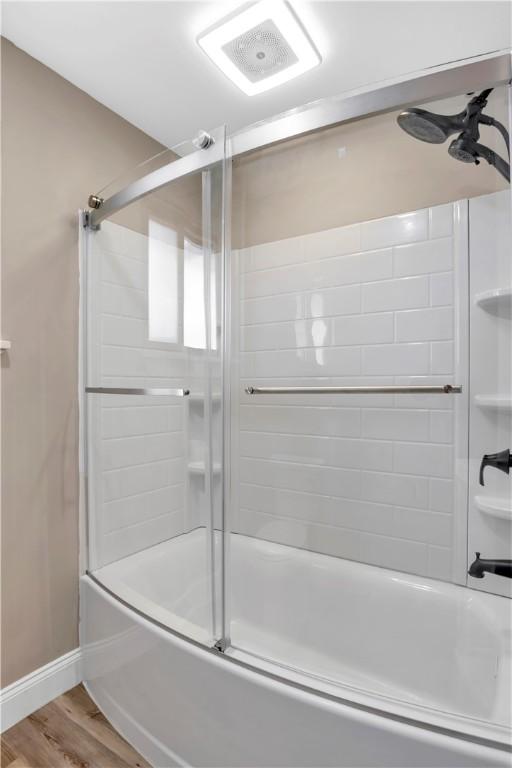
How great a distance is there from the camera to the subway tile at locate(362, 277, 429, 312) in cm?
144

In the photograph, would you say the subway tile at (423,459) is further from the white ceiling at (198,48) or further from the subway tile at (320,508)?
the white ceiling at (198,48)

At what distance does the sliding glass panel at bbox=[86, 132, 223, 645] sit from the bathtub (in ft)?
0.06

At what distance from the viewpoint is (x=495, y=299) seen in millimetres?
1233

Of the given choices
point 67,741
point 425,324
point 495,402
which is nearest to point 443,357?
point 425,324

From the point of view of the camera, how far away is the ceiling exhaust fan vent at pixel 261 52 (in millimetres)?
1555

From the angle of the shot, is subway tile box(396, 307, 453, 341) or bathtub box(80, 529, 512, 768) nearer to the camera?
bathtub box(80, 529, 512, 768)

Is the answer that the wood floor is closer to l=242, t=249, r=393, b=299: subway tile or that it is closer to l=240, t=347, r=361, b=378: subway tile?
l=240, t=347, r=361, b=378: subway tile

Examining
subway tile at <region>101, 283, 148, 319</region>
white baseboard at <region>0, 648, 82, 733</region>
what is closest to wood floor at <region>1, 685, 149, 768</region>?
white baseboard at <region>0, 648, 82, 733</region>

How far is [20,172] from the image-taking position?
5.58 feet

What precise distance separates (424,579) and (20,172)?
2056 millimetres

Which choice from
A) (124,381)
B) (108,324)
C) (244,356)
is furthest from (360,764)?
(108,324)

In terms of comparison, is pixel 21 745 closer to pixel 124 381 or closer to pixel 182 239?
pixel 124 381

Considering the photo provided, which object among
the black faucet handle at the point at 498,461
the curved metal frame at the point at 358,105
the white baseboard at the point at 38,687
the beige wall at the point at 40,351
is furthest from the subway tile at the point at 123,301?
the white baseboard at the point at 38,687

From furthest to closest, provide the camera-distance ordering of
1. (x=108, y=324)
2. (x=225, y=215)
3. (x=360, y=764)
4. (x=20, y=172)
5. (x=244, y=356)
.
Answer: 1. (x=108, y=324)
2. (x=20, y=172)
3. (x=244, y=356)
4. (x=225, y=215)
5. (x=360, y=764)
